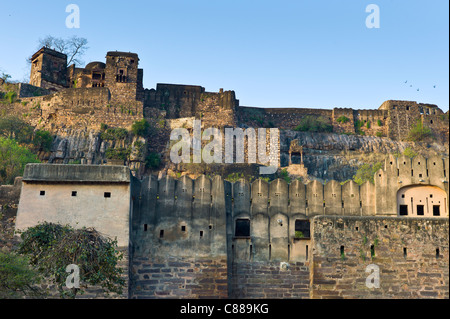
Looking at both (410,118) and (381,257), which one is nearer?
(381,257)

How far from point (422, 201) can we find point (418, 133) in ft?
112

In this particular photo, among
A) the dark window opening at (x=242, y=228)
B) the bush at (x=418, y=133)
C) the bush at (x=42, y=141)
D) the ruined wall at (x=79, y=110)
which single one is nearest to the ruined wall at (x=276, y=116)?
the bush at (x=418, y=133)

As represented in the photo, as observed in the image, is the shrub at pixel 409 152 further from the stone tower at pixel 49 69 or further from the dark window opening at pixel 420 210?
the stone tower at pixel 49 69

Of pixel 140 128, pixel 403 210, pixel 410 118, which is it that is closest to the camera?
pixel 403 210

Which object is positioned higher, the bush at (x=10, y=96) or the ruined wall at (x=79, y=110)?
the bush at (x=10, y=96)

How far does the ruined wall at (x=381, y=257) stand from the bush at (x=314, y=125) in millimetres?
34748

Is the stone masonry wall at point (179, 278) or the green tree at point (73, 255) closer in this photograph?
the green tree at point (73, 255)

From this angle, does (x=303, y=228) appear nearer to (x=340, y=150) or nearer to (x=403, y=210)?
(x=403, y=210)

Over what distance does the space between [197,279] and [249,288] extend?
2000 mm

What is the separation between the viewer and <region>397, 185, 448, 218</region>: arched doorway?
3197cm

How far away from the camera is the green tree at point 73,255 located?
26438 mm

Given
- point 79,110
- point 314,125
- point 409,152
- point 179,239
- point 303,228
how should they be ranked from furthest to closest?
1. point 314,125
2. point 79,110
3. point 409,152
4. point 303,228
5. point 179,239

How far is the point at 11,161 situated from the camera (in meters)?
41.5

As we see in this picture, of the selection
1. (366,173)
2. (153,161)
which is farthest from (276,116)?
(366,173)
